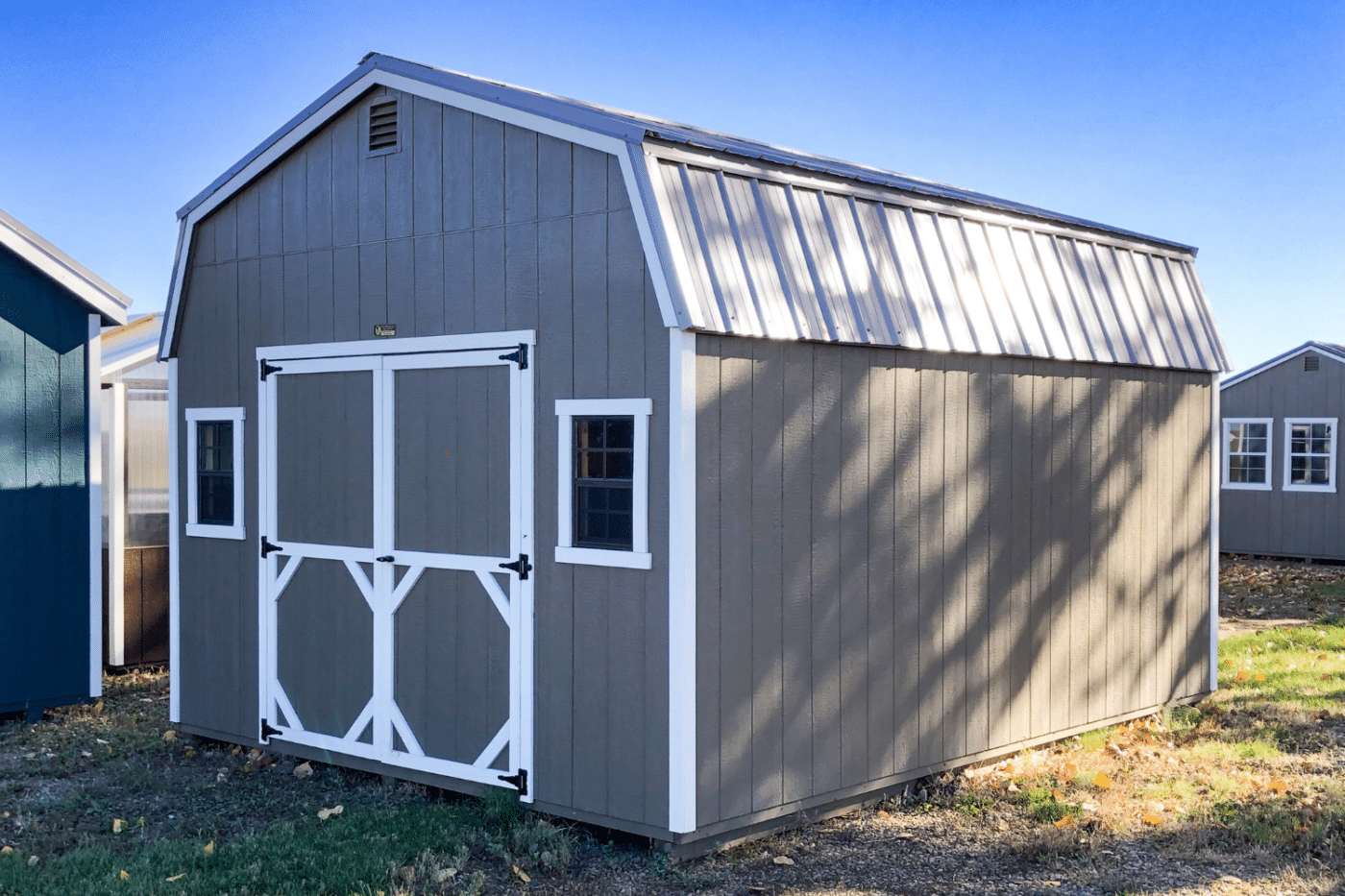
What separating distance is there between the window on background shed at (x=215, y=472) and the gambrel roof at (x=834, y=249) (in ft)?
2.44

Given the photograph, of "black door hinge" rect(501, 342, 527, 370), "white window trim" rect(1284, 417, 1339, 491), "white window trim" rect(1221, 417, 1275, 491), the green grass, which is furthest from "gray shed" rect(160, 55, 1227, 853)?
"white window trim" rect(1221, 417, 1275, 491)

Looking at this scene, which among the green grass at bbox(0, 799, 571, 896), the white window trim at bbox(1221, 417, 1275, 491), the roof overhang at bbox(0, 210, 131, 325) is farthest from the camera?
the white window trim at bbox(1221, 417, 1275, 491)

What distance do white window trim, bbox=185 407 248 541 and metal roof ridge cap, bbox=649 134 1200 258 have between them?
3590mm

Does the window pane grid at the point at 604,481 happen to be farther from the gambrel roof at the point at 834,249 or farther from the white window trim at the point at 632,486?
the gambrel roof at the point at 834,249

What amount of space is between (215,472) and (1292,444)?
63.3ft

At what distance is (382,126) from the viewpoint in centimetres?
752

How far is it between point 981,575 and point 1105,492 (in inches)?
61.2

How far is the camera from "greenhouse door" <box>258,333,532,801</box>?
682 centimetres

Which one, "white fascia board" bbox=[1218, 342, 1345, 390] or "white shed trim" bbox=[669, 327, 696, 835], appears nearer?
"white shed trim" bbox=[669, 327, 696, 835]

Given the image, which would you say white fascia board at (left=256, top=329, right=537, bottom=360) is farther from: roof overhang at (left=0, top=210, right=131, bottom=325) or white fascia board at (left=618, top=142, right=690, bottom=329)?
roof overhang at (left=0, top=210, right=131, bottom=325)

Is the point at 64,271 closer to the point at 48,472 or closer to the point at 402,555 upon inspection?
the point at 48,472

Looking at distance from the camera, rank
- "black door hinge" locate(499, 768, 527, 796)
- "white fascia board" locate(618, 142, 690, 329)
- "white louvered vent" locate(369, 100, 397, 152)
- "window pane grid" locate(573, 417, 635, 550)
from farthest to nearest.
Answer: "white louvered vent" locate(369, 100, 397, 152) → "black door hinge" locate(499, 768, 527, 796) → "window pane grid" locate(573, 417, 635, 550) → "white fascia board" locate(618, 142, 690, 329)

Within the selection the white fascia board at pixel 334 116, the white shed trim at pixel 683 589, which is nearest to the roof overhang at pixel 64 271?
the white fascia board at pixel 334 116

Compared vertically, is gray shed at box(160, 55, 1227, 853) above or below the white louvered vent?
below
